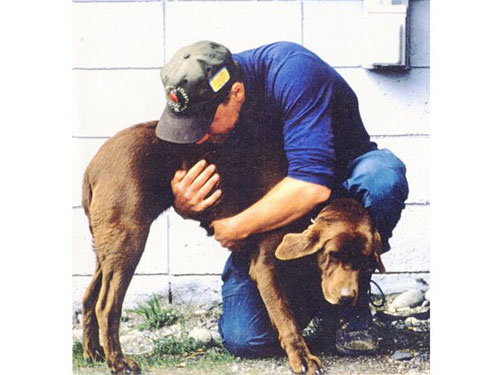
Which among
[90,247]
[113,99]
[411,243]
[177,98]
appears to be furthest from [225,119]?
[411,243]

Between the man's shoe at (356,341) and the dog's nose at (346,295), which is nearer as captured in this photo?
the dog's nose at (346,295)

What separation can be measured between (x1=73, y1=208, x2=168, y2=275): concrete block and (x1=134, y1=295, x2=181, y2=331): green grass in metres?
0.18

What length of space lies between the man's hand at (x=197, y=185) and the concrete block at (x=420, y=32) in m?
1.25

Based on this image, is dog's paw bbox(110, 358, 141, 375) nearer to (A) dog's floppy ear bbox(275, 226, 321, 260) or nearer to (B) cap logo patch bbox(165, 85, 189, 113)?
(A) dog's floppy ear bbox(275, 226, 321, 260)

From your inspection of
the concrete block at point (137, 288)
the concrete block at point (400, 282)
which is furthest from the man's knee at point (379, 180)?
the concrete block at point (137, 288)

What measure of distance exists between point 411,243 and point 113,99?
→ 177 cm

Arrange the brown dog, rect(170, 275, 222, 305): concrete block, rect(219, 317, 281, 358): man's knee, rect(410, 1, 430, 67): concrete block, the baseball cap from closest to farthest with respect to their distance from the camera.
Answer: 1. the baseball cap
2. the brown dog
3. rect(219, 317, 281, 358): man's knee
4. rect(410, 1, 430, 67): concrete block
5. rect(170, 275, 222, 305): concrete block

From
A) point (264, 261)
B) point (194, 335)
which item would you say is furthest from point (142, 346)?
point (264, 261)

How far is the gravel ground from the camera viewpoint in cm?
481

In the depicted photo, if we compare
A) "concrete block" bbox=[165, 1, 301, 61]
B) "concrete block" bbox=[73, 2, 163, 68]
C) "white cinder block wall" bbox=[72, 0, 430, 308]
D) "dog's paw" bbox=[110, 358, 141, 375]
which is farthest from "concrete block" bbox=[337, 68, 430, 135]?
"dog's paw" bbox=[110, 358, 141, 375]

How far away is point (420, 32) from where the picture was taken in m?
4.94

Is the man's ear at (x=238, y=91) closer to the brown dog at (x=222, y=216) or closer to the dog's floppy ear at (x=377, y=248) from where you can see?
the brown dog at (x=222, y=216)

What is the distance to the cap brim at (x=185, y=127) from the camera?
4672 mm

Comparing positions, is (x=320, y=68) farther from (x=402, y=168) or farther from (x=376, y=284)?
(x=376, y=284)
